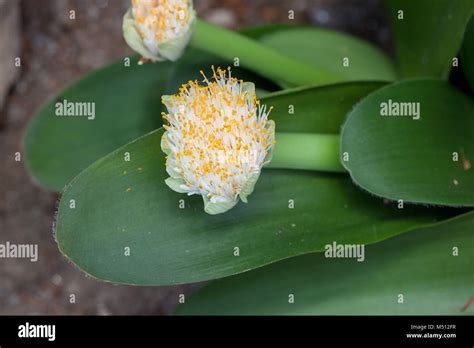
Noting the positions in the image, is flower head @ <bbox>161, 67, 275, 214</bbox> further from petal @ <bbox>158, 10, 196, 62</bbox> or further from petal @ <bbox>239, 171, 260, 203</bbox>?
petal @ <bbox>158, 10, 196, 62</bbox>

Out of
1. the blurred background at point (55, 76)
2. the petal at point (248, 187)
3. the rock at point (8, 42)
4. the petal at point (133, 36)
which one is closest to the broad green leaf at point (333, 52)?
the blurred background at point (55, 76)

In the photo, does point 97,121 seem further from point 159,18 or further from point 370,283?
point 370,283

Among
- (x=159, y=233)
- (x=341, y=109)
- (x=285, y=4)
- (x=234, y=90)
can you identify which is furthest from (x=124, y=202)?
(x=285, y=4)

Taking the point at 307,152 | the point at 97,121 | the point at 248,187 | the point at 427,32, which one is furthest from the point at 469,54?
the point at 97,121

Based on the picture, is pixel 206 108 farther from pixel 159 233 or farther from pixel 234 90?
pixel 159 233

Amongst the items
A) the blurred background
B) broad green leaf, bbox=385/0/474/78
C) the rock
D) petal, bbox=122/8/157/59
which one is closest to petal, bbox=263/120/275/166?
petal, bbox=122/8/157/59
